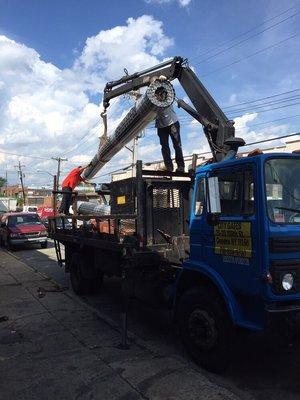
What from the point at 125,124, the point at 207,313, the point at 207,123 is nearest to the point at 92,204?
the point at 125,124

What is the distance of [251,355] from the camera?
241 inches

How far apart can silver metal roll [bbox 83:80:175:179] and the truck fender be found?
286cm

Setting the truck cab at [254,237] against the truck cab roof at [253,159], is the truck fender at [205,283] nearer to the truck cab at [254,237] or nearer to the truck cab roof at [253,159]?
the truck cab at [254,237]

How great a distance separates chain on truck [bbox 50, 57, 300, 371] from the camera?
15.8 feet

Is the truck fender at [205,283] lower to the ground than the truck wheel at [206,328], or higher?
higher

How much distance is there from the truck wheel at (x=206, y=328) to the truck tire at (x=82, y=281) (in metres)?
4.58

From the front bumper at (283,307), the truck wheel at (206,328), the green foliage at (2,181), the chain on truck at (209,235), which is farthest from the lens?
the green foliage at (2,181)

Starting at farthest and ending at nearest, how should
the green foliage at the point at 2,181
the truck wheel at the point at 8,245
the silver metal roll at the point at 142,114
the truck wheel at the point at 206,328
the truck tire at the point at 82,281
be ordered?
the green foliage at the point at 2,181, the truck wheel at the point at 8,245, the truck tire at the point at 82,281, the silver metal roll at the point at 142,114, the truck wheel at the point at 206,328

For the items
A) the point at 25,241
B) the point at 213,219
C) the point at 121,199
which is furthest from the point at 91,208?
the point at 25,241

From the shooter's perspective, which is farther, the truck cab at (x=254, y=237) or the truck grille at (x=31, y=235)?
the truck grille at (x=31, y=235)

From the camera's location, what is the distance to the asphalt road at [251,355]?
198 inches

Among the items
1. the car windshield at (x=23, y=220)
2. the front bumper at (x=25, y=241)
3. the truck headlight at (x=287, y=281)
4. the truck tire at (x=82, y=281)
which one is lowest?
the truck tire at (x=82, y=281)

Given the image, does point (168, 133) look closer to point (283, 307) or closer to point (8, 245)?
point (283, 307)

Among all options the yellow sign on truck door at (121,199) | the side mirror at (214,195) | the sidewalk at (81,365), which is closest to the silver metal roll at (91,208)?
the yellow sign on truck door at (121,199)
